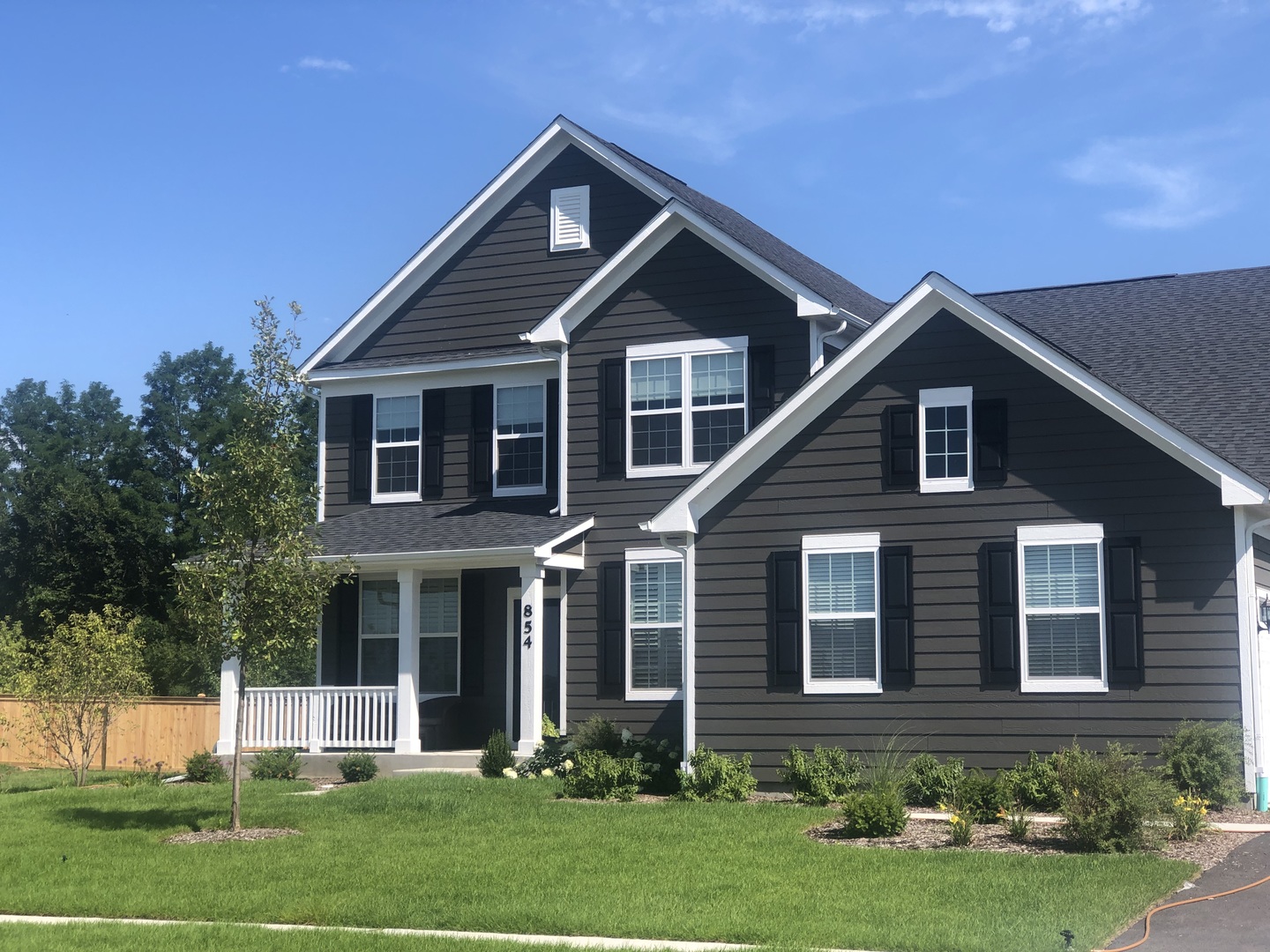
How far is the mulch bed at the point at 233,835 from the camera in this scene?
14.0m

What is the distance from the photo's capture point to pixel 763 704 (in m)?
16.7

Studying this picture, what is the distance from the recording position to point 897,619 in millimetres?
16203

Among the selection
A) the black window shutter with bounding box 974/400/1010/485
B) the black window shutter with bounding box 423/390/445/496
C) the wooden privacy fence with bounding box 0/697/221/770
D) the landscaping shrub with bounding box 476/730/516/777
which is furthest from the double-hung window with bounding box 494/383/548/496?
the wooden privacy fence with bounding box 0/697/221/770

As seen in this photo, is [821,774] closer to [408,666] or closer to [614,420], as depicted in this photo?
[614,420]

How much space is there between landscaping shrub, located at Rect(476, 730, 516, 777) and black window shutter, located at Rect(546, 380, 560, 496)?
13.9ft

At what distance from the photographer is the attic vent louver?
22.0m

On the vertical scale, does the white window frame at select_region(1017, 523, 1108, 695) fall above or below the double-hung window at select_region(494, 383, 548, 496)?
below

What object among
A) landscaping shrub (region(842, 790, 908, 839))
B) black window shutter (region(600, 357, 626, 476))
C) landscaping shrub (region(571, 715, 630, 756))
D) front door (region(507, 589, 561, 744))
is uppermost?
black window shutter (region(600, 357, 626, 476))

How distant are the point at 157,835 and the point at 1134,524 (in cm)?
1067

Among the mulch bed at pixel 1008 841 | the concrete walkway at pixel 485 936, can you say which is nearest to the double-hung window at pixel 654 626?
the mulch bed at pixel 1008 841

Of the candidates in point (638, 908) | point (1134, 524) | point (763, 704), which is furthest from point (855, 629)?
point (638, 908)

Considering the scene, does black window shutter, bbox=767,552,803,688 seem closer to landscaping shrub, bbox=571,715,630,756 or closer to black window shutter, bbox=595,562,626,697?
landscaping shrub, bbox=571,715,630,756

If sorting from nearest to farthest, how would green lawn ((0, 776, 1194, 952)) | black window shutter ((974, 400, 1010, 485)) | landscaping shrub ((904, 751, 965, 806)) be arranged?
green lawn ((0, 776, 1194, 952))
landscaping shrub ((904, 751, 965, 806))
black window shutter ((974, 400, 1010, 485))

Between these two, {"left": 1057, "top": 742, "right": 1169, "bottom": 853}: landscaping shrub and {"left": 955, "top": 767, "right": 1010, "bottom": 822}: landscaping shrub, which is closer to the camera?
{"left": 1057, "top": 742, "right": 1169, "bottom": 853}: landscaping shrub
